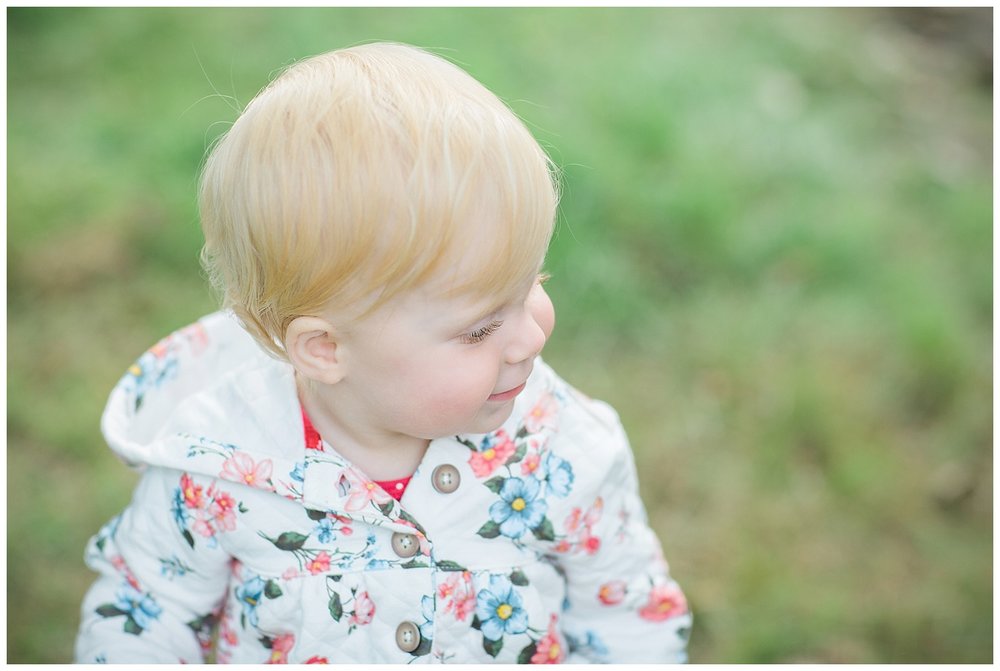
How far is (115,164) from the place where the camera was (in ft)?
9.64

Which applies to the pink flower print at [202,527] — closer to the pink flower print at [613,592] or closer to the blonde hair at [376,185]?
the blonde hair at [376,185]

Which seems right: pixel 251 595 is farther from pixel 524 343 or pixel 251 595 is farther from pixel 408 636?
pixel 524 343

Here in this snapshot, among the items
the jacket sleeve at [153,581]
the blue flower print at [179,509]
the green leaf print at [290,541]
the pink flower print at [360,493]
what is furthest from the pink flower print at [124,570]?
the pink flower print at [360,493]

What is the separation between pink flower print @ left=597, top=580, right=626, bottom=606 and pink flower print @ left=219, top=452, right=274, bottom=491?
18.8 inches

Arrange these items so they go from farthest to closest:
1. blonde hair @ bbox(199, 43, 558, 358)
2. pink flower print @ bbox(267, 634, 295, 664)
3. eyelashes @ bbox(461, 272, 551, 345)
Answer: pink flower print @ bbox(267, 634, 295, 664) → eyelashes @ bbox(461, 272, 551, 345) → blonde hair @ bbox(199, 43, 558, 358)

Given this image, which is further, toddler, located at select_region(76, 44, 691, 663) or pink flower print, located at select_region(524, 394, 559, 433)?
pink flower print, located at select_region(524, 394, 559, 433)

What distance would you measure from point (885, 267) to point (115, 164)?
2.25 metres

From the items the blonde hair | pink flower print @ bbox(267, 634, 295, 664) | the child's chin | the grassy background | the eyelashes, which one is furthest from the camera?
the grassy background

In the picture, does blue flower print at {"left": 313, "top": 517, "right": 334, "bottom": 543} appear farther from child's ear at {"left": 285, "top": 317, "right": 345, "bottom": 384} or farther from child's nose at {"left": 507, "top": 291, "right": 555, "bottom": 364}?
child's nose at {"left": 507, "top": 291, "right": 555, "bottom": 364}

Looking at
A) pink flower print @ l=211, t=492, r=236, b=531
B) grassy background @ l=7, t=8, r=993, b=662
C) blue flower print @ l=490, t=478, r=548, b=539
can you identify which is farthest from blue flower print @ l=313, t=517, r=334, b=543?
grassy background @ l=7, t=8, r=993, b=662

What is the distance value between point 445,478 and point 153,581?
0.40m

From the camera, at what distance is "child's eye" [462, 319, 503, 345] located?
→ 1114 millimetres

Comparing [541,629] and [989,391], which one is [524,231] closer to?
[541,629]

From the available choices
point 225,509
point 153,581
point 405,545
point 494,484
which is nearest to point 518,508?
point 494,484
